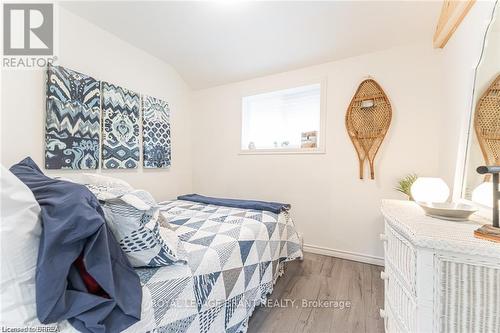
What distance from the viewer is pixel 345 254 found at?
7.91ft

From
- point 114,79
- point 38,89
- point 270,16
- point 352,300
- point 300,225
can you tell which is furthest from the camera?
point 300,225

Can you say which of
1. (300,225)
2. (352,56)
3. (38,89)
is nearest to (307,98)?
(352,56)

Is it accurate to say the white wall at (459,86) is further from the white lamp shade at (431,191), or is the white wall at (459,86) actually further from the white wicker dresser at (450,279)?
the white wicker dresser at (450,279)

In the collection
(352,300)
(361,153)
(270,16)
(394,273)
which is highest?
(270,16)

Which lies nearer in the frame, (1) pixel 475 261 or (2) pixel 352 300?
(1) pixel 475 261

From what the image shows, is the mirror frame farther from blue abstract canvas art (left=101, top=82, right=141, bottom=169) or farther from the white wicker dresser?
blue abstract canvas art (left=101, top=82, right=141, bottom=169)

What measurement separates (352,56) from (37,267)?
2964 millimetres

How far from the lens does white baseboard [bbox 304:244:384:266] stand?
7.45ft

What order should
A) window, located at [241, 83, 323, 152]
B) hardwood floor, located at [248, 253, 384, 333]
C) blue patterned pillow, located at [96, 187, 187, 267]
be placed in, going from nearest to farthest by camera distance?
1. blue patterned pillow, located at [96, 187, 187, 267]
2. hardwood floor, located at [248, 253, 384, 333]
3. window, located at [241, 83, 323, 152]

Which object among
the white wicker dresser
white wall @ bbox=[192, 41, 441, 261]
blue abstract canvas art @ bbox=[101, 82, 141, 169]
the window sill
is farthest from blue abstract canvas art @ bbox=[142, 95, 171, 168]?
the white wicker dresser

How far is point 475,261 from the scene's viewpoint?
702 millimetres

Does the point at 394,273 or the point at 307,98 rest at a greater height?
the point at 307,98

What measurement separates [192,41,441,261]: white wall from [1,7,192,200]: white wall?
0.57 meters

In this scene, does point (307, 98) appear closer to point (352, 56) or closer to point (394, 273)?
point (352, 56)
